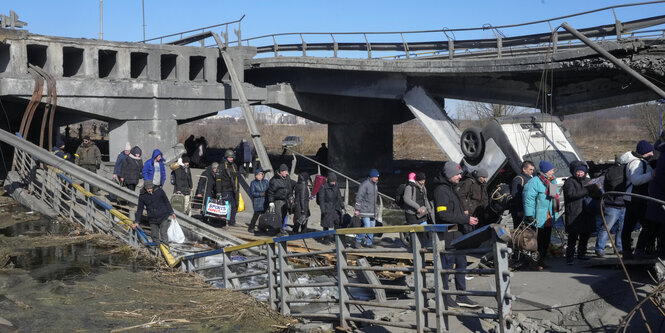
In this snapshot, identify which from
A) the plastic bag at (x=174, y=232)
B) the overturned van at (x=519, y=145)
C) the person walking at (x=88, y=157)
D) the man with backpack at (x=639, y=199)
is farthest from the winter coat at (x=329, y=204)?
the person walking at (x=88, y=157)

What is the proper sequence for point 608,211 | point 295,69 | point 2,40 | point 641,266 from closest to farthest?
point 641,266
point 608,211
point 2,40
point 295,69

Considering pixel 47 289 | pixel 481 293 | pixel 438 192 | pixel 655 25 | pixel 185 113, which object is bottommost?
pixel 47 289

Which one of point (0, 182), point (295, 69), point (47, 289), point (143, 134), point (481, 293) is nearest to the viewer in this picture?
point (481, 293)

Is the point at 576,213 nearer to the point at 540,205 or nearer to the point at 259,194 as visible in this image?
the point at 540,205

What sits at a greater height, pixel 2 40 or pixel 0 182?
pixel 2 40

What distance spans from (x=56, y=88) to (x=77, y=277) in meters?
13.1

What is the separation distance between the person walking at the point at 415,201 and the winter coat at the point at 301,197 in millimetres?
3378

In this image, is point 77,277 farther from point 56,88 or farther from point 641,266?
point 56,88

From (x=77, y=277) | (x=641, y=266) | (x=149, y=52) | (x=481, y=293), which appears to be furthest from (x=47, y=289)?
(x=149, y=52)

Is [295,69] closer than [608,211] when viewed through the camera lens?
No

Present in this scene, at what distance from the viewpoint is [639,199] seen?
29.4 feet

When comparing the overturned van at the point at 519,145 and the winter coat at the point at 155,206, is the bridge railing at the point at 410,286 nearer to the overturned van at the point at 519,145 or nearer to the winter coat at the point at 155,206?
the winter coat at the point at 155,206

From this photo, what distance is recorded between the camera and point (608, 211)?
33.9ft

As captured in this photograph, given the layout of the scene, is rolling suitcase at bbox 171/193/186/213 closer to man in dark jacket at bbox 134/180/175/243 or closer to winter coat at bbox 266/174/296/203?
winter coat at bbox 266/174/296/203
